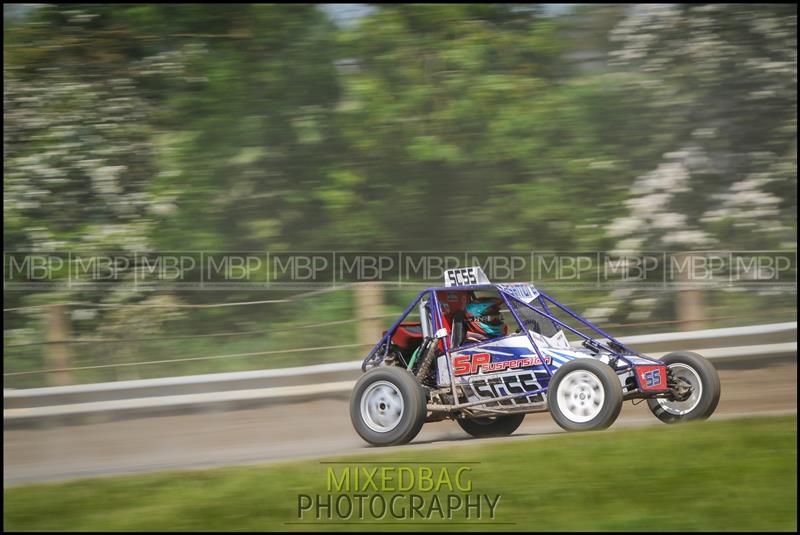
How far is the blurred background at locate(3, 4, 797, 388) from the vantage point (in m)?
11.4

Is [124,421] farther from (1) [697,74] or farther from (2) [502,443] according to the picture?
(1) [697,74]

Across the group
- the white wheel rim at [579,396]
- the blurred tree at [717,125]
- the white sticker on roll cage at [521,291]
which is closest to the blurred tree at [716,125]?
the blurred tree at [717,125]

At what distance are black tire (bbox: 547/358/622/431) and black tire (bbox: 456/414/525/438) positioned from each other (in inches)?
44.0

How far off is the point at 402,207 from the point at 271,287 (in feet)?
6.55

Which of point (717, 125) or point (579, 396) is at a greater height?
point (717, 125)

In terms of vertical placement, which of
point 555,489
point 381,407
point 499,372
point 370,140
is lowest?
point 555,489

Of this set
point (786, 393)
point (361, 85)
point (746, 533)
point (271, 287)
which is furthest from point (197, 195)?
point (746, 533)

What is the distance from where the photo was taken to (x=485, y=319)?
7.20 m

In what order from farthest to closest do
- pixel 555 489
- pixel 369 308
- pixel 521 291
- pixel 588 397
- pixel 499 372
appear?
pixel 369 308, pixel 521 291, pixel 499 372, pixel 588 397, pixel 555 489

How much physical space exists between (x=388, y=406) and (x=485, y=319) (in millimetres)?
1027

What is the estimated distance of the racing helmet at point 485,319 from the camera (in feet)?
23.5

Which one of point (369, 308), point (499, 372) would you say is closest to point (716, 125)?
point (369, 308)

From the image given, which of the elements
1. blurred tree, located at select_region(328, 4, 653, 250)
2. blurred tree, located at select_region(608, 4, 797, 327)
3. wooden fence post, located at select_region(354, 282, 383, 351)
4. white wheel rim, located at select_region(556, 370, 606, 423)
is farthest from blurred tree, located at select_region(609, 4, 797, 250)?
white wheel rim, located at select_region(556, 370, 606, 423)

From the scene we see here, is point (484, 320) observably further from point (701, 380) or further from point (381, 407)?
Result: point (701, 380)
